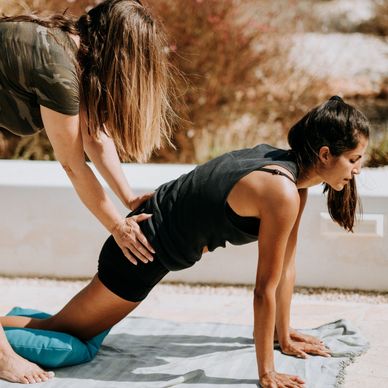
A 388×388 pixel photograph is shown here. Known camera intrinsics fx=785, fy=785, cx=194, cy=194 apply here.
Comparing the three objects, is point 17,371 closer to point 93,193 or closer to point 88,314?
point 88,314

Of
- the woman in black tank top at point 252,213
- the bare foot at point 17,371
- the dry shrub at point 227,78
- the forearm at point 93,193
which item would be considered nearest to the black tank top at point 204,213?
the woman in black tank top at point 252,213

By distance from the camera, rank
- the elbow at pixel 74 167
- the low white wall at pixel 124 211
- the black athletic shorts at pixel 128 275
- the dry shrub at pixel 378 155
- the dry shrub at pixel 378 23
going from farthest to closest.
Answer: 1. the dry shrub at pixel 378 23
2. the dry shrub at pixel 378 155
3. the low white wall at pixel 124 211
4. the black athletic shorts at pixel 128 275
5. the elbow at pixel 74 167

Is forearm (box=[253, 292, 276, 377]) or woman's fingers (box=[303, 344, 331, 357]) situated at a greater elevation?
forearm (box=[253, 292, 276, 377])

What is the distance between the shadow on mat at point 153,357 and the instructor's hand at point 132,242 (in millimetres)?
466

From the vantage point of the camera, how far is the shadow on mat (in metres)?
3.00

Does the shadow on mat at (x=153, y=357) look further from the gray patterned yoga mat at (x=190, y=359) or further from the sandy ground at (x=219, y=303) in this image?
the sandy ground at (x=219, y=303)

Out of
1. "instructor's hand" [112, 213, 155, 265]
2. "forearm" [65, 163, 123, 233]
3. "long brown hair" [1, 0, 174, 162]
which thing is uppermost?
"long brown hair" [1, 0, 174, 162]

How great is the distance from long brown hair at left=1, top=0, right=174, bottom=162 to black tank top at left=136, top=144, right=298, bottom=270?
244 millimetres

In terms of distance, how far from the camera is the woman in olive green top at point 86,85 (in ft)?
8.76

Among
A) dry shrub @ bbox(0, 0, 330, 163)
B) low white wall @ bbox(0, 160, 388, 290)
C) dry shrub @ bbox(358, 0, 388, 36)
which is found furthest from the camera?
dry shrub @ bbox(358, 0, 388, 36)

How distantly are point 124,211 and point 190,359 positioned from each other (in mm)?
1292

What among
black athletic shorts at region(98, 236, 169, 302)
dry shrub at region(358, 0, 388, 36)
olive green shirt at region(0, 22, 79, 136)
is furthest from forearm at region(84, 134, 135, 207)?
dry shrub at region(358, 0, 388, 36)

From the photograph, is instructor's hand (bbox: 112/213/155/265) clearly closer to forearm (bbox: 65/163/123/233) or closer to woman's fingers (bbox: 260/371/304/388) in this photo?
forearm (bbox: 65/163/123/233)

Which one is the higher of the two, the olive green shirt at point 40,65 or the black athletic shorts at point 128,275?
the olive green shirt at point 40,65
